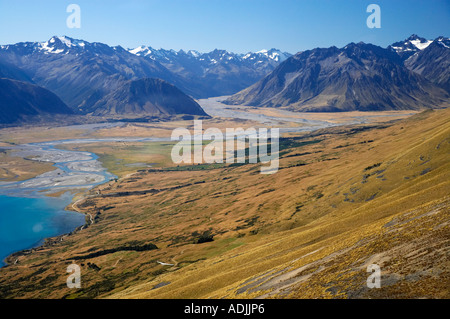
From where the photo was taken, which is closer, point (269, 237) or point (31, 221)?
point (269, 237)

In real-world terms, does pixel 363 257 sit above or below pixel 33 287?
above

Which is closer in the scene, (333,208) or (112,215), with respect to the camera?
(333,208)

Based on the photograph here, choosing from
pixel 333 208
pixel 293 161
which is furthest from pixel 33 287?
pixel 293 161

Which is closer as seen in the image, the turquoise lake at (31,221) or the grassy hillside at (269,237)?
the grassy hillside at (269,237)

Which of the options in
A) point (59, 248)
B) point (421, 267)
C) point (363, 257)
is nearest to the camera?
point (421, 267)

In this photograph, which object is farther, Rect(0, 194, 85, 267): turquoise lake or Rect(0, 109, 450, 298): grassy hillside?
Rect(0, 194, 85, 267): turquoise lake
